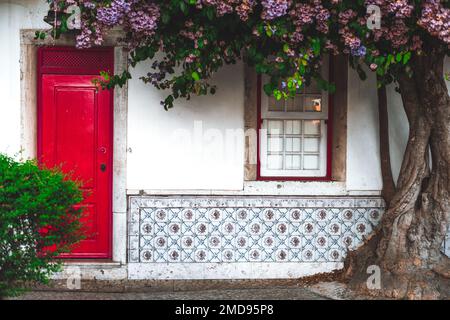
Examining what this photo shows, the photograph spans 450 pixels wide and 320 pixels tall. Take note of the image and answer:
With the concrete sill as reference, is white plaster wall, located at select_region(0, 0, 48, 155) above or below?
above

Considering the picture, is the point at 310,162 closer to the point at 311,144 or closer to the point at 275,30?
the point at 311,144

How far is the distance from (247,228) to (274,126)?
1.28 m

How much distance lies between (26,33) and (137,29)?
1.93m

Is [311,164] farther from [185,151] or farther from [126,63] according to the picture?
[126,63]

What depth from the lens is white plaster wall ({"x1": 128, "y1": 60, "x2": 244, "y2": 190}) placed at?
8758mm

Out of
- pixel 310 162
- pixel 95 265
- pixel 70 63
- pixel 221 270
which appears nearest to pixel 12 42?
pixel 70 63

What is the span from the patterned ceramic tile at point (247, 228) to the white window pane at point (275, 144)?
0.65 m

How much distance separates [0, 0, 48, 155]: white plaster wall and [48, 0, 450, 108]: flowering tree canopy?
0.99 m

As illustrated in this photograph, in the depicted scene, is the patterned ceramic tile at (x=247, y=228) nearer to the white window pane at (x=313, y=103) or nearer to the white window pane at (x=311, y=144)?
the white window pane at (x=311, y=144)

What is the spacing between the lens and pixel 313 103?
30.2 feet

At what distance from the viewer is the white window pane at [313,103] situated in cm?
920

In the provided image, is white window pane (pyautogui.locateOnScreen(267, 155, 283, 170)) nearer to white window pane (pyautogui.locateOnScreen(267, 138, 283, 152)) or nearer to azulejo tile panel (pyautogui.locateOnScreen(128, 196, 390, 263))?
white window pane (pyautogui.locateOnScreen(267, 138, 283, 152))

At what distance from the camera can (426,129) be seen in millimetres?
8250

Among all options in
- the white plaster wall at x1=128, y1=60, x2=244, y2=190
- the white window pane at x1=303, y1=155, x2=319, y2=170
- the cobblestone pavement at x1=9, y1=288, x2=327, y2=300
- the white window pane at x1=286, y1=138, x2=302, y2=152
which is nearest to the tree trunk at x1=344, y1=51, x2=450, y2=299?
the cobblestone pavement at x1=9, y1=288, x2=327, y2=300
